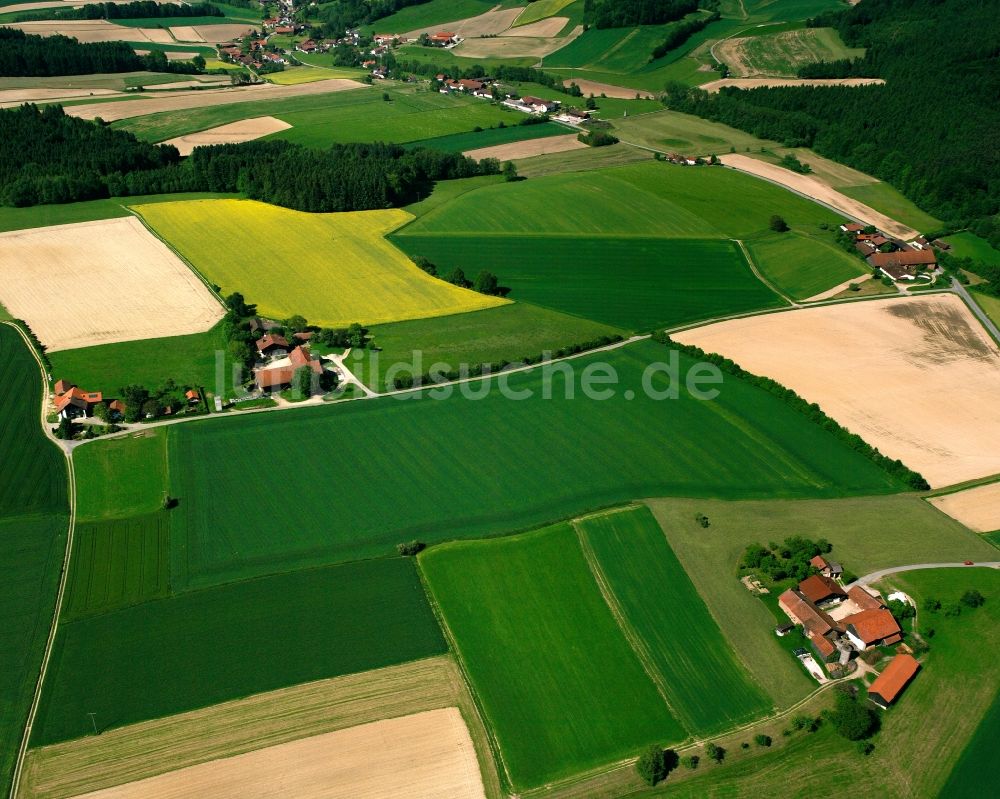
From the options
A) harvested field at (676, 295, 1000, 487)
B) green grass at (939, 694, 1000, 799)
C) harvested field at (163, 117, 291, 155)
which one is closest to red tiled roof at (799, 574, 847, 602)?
green grass at (939, 694, 1000, 799)

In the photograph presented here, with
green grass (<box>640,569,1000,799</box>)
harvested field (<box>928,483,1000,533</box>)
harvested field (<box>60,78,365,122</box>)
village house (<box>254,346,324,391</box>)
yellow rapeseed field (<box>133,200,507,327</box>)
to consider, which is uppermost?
harvested field (<box>60,78,365,122</box>)

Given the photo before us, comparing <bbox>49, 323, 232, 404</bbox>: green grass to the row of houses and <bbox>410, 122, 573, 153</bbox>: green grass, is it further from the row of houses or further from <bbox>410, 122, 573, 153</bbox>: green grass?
the row of houses

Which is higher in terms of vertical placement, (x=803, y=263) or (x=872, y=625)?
(x=803, y=263)

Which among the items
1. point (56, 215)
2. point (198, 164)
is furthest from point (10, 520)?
point (198, 164)

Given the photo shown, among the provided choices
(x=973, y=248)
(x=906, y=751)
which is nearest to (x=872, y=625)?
(x=906, y=751)

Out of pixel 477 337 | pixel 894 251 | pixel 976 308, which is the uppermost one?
pixel 894 251

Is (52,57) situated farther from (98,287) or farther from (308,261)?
(308,261)

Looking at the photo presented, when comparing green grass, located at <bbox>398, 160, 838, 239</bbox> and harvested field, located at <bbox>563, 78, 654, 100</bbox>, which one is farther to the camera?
harvested field, located at <bbox>563, 78, 654, 100</bbox>
